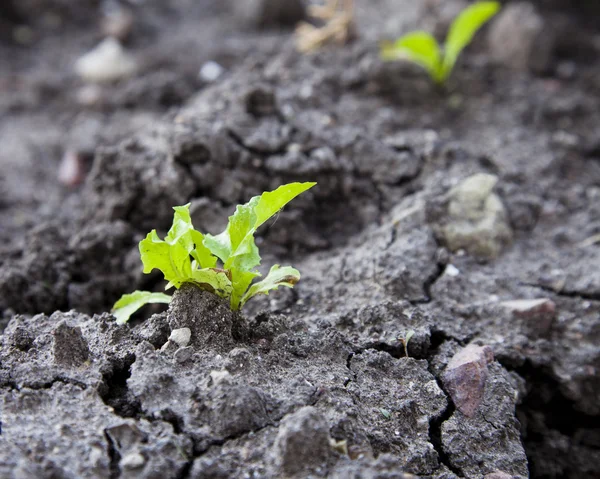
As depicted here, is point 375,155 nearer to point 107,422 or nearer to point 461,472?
point 461,472

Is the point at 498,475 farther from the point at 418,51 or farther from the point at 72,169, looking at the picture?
the point at 72,169

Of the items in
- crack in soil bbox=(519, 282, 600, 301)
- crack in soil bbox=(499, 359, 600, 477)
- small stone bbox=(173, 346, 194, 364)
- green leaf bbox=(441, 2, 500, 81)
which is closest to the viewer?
small stone bbox=(173, 346, 194, 364)

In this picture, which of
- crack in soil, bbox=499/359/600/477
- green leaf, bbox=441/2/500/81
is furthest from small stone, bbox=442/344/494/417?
green leaf, bbox=441/2/500/81

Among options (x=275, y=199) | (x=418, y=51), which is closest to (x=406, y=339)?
(x=275, y=199)

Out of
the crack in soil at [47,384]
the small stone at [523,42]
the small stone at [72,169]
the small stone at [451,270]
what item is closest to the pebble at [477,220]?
the small stone at [451,270]

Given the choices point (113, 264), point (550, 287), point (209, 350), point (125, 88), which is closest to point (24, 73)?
point (125, 88)

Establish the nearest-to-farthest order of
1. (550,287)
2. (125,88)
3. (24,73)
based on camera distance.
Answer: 1. (550,287)
2. (125,88)
3. (24,73)

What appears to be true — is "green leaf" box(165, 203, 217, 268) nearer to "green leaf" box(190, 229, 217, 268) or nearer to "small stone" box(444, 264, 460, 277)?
"green leaf" box(190, 229, 217, 268)
